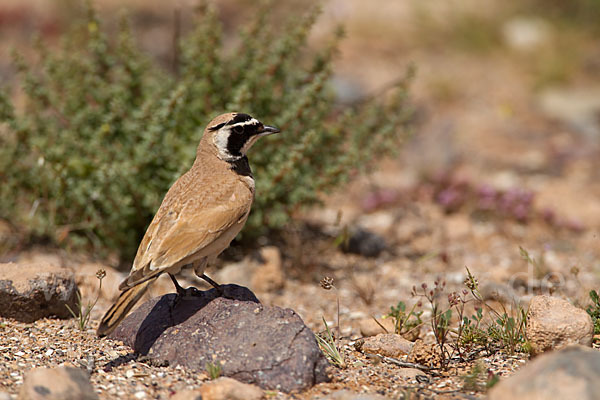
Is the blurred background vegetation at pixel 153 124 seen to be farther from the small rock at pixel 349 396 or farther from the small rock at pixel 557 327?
the small rock at pixel 349 396

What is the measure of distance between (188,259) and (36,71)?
7214 millimetres

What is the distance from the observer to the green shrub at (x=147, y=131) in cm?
582

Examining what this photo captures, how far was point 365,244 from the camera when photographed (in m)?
7.06

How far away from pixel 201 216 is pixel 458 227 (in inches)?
167

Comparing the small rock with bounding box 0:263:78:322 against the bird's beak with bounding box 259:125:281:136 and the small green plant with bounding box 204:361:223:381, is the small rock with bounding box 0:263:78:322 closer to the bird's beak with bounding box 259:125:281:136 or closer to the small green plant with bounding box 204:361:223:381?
the small green plant with bounding box 204:361:223:381

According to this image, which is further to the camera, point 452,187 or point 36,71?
point 36,71

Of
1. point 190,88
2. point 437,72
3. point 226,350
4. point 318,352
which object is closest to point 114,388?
point 226,350

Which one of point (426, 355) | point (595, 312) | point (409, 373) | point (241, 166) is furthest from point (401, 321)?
point (241, 166)

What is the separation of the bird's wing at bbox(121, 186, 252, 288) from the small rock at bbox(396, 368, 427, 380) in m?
1.36

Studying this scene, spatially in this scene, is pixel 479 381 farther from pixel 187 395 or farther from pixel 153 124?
pixel 153 124

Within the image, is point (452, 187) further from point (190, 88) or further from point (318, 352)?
point (318, 352)

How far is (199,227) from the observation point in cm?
406

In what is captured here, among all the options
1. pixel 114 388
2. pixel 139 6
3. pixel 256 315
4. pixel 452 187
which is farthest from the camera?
pixel 139 6

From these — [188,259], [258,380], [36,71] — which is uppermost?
[36,71]
